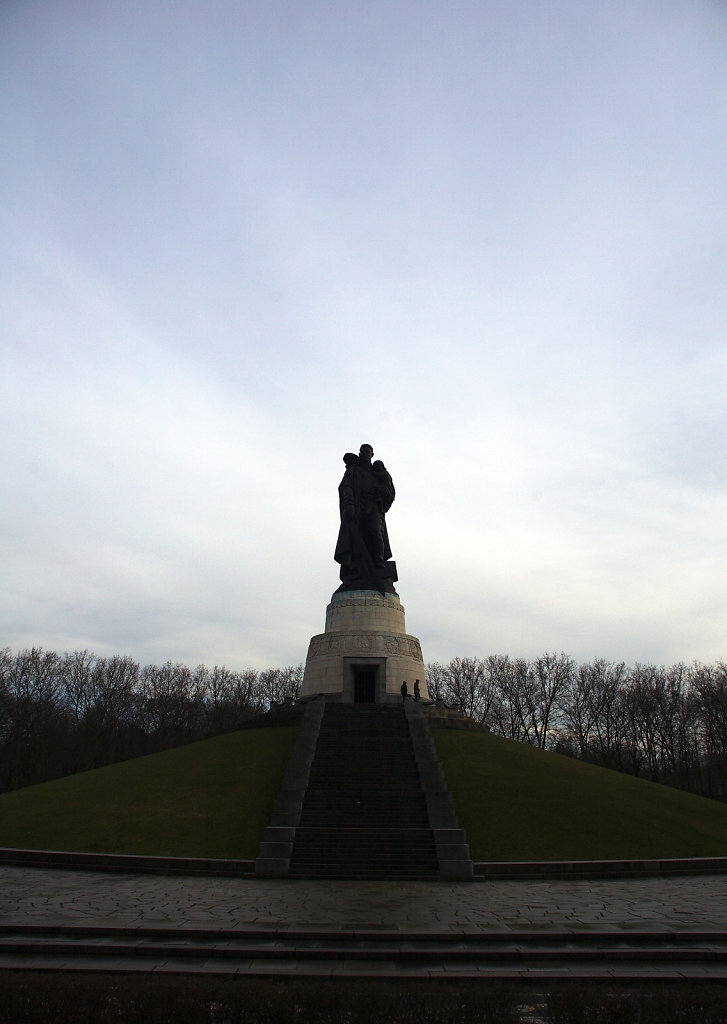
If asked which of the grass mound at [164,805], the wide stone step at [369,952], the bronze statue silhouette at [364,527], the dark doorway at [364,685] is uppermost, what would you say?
the bronze statue silhouette at [364,527]

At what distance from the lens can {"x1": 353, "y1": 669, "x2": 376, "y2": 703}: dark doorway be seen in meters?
30.5

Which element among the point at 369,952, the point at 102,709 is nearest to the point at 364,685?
the point at 369,952

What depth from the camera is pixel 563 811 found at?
19.8 metres

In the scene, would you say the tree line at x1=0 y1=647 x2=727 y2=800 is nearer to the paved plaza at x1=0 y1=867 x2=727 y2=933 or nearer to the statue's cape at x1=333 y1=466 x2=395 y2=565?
the statue's cape at x1=333 y1=466 x2=395 y2=565

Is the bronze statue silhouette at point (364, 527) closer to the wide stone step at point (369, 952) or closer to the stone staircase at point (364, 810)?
the stone staircase at point (364, 810)

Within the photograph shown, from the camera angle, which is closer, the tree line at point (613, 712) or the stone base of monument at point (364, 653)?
the stone base of monument at point (364, 653)

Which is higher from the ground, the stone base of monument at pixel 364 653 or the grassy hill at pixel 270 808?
the stone base of monument at pixel 364 653

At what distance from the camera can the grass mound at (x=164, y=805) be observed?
17.6m

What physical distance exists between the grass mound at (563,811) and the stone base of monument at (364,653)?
513cm

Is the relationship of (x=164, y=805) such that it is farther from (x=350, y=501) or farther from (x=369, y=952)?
(x=350, y=501)

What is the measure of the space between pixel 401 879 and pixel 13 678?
156 ft

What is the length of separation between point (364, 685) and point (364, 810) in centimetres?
1244

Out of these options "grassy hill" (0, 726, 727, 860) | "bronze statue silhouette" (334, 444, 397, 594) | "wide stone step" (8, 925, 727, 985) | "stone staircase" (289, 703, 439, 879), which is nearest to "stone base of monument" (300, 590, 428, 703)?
"bronze statue silhouette" (334, 444, 397, 594)

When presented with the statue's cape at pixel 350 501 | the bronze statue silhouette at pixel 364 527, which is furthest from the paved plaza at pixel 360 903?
the statue's cape at pixel 350 501
